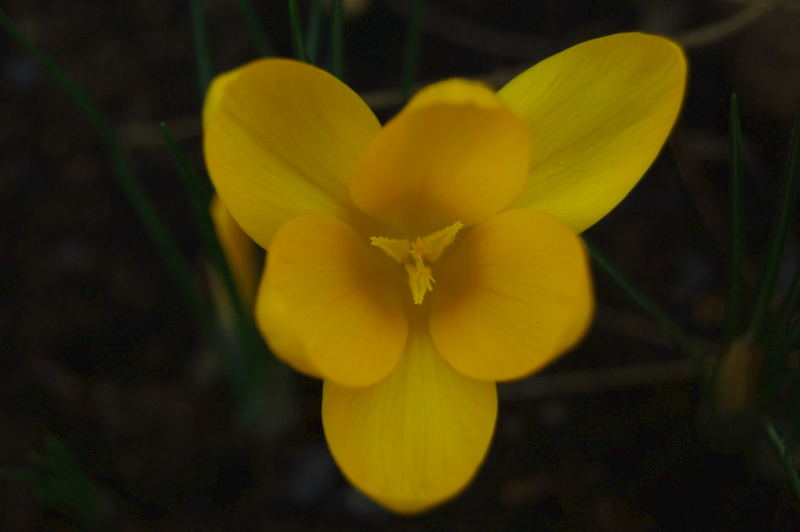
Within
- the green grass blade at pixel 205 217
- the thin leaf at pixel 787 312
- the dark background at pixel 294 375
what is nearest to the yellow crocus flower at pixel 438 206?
the green grass blade at pixel 205 217

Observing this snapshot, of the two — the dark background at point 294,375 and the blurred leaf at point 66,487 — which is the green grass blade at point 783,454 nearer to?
the dark background at point 294,375

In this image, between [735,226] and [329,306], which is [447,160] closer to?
[329,306]

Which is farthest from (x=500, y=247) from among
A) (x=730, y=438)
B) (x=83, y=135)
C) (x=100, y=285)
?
(x=83, y=135)

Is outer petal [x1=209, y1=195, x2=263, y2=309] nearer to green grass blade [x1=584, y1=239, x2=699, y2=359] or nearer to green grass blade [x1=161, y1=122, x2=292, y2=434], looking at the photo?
green grass blade [x1=161, y1=122, x2=292, y2=434]

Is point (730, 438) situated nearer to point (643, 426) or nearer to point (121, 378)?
point (643, 426)

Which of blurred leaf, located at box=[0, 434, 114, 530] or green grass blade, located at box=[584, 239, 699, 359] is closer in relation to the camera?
green grass blade, located at box=[584, 239, 699, 359]

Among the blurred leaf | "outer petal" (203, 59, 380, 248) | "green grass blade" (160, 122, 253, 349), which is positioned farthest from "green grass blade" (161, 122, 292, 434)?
the blurred leaf

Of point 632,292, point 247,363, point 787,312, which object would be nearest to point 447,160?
point 632,292

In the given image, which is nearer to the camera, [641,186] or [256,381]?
[256,381]
